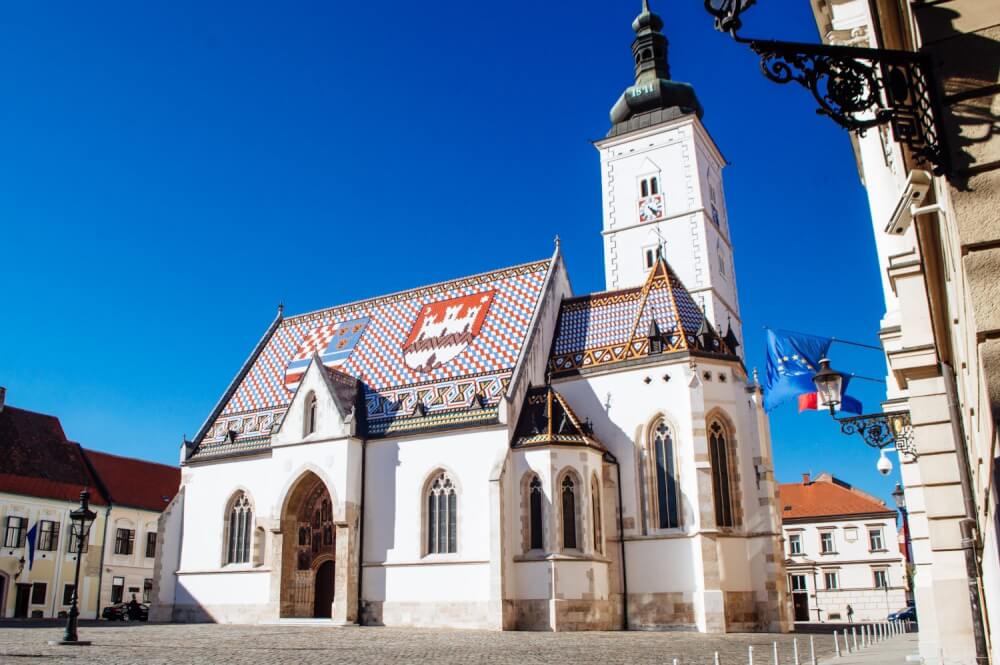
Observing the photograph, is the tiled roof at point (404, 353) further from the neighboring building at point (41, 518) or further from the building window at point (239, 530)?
the neighboring building at point (41, 518)

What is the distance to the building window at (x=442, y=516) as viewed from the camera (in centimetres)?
2861

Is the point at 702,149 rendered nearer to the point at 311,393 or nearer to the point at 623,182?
the point at 623,182

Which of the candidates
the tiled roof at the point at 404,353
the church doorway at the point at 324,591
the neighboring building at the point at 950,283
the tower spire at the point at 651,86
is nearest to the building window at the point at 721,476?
the tiled roof at the point at 404,353

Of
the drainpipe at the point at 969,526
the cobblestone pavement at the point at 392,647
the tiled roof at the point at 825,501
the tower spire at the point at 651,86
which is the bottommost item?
the cobblestone pavement at the point at 392,647

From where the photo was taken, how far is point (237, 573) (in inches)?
1270

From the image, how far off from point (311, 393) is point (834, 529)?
3547 cm

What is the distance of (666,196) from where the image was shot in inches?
1700

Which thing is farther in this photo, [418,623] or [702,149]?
[702,149]

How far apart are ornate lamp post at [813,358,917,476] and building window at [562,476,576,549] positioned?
1466 cm

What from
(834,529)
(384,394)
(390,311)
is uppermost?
(390,311)

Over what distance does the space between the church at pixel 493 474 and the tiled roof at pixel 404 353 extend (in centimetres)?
10

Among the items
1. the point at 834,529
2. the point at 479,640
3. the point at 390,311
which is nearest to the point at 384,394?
the point at 390,311

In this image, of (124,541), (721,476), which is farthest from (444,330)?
(124,541)

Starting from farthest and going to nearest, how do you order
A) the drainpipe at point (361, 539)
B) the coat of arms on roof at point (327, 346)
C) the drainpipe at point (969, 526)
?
1. the coat of arms on roof at point (327, 346)
2. the drainpipe at point (361, 539)
3. the drainpipe at point (969, 526)
